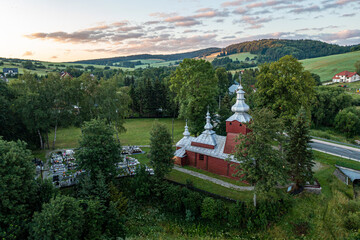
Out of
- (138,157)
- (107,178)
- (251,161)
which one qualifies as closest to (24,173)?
(107,178)

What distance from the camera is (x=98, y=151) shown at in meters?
19.8

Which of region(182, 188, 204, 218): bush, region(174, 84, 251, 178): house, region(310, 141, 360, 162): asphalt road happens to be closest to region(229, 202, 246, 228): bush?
region(182, 188, 204, 218): bush

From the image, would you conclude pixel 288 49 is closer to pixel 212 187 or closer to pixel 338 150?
pixel 338 150

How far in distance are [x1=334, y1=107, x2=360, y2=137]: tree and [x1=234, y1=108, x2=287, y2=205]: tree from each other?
35396mm

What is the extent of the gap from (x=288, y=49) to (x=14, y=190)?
489 ft

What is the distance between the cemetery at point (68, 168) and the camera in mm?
22002

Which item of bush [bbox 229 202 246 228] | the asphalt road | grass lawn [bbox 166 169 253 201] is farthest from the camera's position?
the asphalt road

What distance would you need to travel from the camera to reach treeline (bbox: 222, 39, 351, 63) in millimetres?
130375

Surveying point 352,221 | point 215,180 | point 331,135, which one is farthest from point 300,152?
point 331,135

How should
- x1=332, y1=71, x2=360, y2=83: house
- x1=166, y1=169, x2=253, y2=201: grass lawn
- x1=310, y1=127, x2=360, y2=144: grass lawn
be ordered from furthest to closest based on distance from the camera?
x1=332, y1=71, x2=360, y2=83: house → x1=310, y1=127, x2=360, y2=144: grass lawn → x1=166, y1=169, x2=253, y2=201: grass lawn

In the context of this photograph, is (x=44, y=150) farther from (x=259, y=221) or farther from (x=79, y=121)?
(x=259, y=221)

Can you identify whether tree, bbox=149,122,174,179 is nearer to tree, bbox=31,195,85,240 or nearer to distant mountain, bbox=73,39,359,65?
tree, bbox=31,195,85,240

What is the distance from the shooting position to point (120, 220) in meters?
16.9

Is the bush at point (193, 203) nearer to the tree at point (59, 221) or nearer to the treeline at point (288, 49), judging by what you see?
the tree at point (59, 221)
